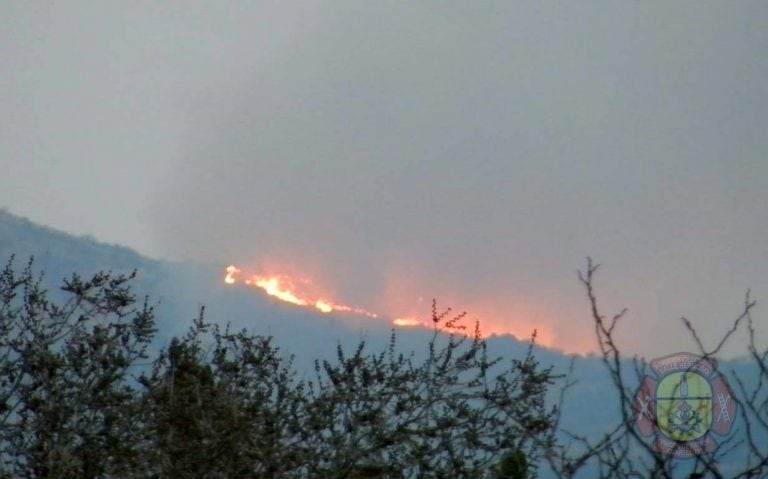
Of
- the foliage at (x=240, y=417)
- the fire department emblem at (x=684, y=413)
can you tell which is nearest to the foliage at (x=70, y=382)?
the foliage at (x=240, y=417)

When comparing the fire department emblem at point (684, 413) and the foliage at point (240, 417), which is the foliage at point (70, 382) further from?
the fire department emblem at point (684, 413)

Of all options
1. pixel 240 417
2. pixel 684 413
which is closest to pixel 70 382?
pixel 240 417

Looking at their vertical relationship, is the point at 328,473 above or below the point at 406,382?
below

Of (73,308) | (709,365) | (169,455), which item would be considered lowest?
(169,455)

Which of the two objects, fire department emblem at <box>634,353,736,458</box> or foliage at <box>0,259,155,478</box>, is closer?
fire department emblem at <box>634,353,736,458</box>

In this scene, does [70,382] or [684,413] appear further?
[70,382]

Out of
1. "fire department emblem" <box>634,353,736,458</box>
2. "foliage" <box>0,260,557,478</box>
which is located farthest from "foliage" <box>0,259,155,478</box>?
"fire department emblem" <box>634,353,736,458</box>

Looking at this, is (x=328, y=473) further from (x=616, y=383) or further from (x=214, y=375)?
(x=616, y=383)

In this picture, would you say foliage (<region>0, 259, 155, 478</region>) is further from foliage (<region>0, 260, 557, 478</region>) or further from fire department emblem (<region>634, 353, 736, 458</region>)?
fire department emblem (<region>634, 353, 736, 458</region>)

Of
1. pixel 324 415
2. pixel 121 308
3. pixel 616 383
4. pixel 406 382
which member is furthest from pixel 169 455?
pixel 616 383

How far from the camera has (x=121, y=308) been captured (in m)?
14.6

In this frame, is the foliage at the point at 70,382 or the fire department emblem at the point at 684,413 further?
the foliage at the point at 70,382

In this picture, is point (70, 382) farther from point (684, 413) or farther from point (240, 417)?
point (684, 413)

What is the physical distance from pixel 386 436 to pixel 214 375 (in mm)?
3441
